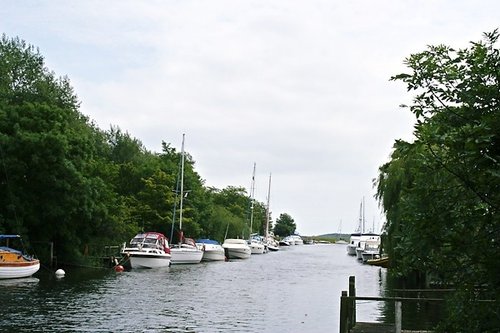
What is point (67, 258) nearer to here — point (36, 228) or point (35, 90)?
point (36, 228)

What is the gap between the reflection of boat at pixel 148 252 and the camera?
175 feet

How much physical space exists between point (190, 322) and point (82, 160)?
90.5 feet

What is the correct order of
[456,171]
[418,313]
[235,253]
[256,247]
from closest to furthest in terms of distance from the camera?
[456,171] → [418,313] → [235,253] → [256,247]

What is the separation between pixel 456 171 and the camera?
5613 mm

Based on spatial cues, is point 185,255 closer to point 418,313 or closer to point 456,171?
point 418,313

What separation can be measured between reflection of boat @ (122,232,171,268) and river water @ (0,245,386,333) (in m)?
6.01

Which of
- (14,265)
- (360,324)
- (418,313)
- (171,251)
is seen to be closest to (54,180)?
(14,265)

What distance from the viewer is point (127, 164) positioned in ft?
275

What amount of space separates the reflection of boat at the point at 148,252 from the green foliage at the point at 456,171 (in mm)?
48519

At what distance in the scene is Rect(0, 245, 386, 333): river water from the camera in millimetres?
23250

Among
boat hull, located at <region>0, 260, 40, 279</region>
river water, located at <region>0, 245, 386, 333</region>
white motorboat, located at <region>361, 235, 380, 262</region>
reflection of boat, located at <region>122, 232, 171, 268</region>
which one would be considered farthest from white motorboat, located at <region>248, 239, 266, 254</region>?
boat hull, located at <region>0, 260, 40, 279</region>

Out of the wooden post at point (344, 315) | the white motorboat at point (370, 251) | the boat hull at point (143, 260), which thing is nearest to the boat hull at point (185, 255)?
the boat hull at point (143, 260)

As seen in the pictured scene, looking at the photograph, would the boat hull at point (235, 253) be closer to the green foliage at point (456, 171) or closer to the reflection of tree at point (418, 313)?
the reflection of tree at point (418, 313)

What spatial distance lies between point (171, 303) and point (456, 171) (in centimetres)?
2599
